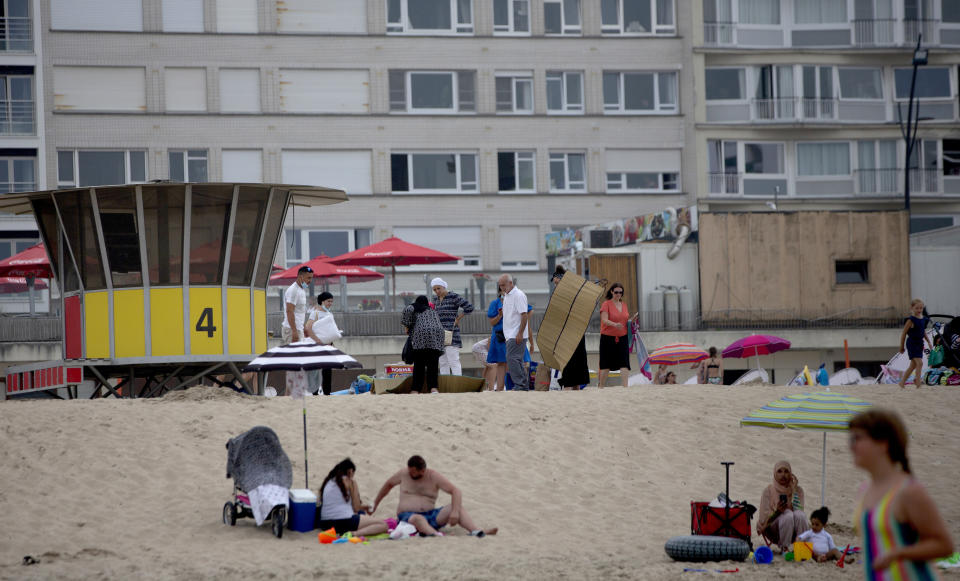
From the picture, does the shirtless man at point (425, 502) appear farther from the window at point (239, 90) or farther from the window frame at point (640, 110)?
the window frame at point (640, 110)

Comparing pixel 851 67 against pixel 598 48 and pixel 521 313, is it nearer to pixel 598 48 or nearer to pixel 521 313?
pixel 598 48

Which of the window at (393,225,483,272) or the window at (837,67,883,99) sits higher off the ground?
the window at (837,67,883,99)

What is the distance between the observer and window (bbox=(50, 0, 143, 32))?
43.8 m

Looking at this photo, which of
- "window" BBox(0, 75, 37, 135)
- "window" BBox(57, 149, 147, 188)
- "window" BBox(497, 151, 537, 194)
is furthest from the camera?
"window" BBox(497, 151, 537, 194)

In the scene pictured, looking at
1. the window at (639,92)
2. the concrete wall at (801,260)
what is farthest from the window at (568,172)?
the concrete wall at (801,260)

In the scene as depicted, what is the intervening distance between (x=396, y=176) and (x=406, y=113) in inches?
92.0

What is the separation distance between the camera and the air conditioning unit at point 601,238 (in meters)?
39.2

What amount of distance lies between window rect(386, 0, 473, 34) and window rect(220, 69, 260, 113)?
5.44 metres

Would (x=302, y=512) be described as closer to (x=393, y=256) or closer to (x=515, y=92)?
(x=393, y=256)

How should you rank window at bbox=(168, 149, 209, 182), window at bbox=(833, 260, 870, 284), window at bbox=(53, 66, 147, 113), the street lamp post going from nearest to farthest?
window at bbox=(833, 260, 870, 284)
the street lamp post
window at bbox=(53, 66, 147, 113)
window at bbox=(168, 149, 209, 182)

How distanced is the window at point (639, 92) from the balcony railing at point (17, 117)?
2082cm

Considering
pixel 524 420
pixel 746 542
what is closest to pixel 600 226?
pixel 524 420

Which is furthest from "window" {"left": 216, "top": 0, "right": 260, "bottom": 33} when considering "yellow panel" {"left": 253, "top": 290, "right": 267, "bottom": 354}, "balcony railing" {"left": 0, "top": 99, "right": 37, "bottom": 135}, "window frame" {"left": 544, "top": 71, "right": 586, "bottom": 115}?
"yellow panel" {"left": 253, "top": 290, "right": 267, "bottom": 354}

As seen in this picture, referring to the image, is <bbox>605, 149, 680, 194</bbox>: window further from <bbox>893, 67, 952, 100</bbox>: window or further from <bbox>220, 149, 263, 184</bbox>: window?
<bbox>220, 149, 263, 184</bbox>: window
